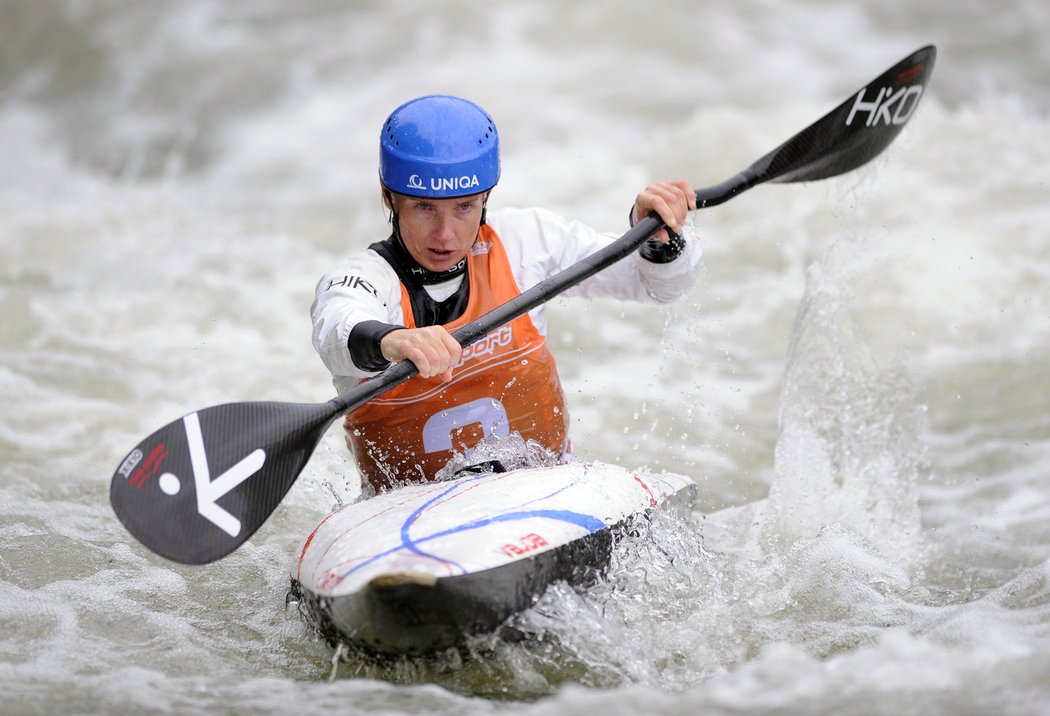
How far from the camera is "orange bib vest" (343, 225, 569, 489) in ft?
11.4

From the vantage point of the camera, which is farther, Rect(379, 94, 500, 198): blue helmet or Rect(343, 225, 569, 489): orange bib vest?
Rect(343, 225, 569, 489): orange bib vest

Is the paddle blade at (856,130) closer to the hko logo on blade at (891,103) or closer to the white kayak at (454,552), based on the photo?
the hko logo on blade at (891,103)

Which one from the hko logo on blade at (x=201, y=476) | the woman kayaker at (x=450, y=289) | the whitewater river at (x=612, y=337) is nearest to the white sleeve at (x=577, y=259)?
the woman kayaker at (x=450, y=289)

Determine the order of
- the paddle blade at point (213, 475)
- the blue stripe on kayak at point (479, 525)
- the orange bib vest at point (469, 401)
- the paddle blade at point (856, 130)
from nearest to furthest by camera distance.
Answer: the blue stripe on kayak at point (479, 525) < the paddle blade at point (213, 475) < the orange bib vest at point (469, 401) < the paddle blade at point (856, 130)

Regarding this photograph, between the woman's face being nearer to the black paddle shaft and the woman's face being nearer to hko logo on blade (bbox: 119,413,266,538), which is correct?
the black paddle shaft

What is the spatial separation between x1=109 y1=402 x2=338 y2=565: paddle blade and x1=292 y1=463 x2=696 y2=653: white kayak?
0.22 metres

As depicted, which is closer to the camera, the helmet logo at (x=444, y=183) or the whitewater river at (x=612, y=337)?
the whitewater river at (x=612, y=337)

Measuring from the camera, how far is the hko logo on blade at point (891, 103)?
429cm

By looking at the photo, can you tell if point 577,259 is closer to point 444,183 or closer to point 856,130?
point 444,183

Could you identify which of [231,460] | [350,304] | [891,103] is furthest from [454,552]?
[891,103]

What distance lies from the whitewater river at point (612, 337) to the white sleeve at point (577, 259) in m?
0.79

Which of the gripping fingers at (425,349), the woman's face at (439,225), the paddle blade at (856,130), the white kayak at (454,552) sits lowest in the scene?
the white kayak at (454,552)

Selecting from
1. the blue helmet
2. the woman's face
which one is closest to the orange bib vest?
the woman's face

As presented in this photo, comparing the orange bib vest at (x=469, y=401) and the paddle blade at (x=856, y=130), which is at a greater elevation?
the paddle blade at (x=856, y=130)
